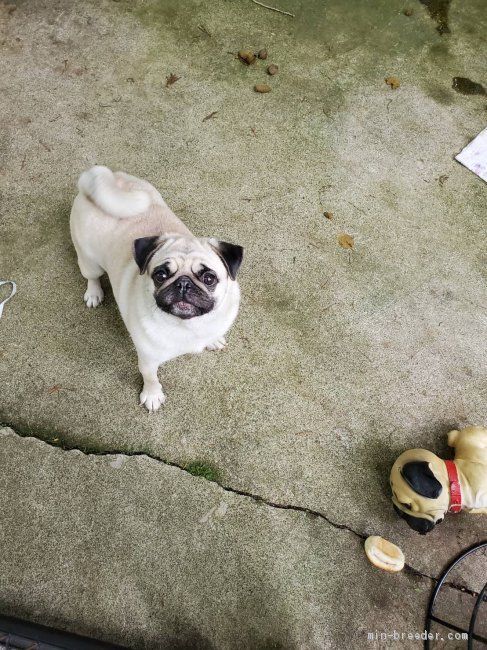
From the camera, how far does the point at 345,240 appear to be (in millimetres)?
3596

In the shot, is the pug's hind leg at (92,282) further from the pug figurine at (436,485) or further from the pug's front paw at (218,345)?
the pug figurine at (436,485)

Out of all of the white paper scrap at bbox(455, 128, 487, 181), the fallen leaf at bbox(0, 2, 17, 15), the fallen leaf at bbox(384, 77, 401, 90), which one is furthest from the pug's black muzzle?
the fallen leaf at bbox(0, 2, 17, 15)

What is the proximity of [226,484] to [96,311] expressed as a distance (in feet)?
4.63

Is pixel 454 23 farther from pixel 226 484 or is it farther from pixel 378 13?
pixel 226 484

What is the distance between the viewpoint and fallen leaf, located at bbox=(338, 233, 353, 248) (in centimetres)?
358

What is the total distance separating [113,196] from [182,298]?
2.77 ft

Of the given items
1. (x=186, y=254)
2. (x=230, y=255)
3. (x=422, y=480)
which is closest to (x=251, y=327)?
(x=230, y=255)

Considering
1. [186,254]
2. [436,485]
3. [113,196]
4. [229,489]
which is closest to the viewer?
[186,254]

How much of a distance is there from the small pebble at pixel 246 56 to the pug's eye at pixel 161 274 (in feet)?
9.57

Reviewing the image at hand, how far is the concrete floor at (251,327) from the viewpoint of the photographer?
260 cm

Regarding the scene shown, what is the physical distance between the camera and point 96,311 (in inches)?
127

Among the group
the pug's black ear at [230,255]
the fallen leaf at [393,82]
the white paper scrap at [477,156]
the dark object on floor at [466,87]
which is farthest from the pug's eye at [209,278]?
the dark object on floor at [466,87]

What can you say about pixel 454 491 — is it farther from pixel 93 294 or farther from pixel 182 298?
pixel 93 294

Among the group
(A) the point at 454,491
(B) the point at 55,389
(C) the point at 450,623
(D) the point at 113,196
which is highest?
(D) the point at 113,196
